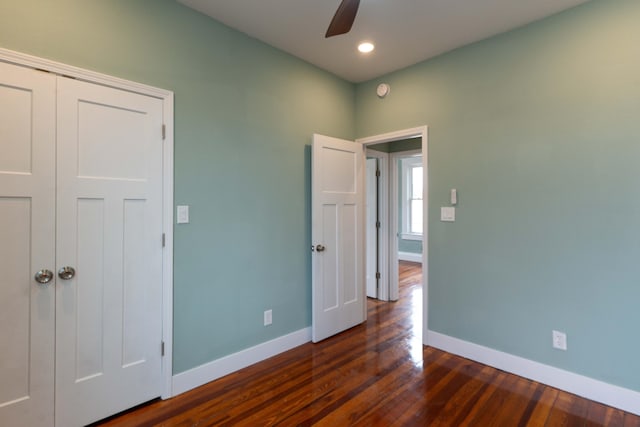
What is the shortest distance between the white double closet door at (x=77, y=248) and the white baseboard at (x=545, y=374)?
249cm

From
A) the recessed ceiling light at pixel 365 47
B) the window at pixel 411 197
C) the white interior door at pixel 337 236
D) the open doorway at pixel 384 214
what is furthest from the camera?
the window at pixel 411 197

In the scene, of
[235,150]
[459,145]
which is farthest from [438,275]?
[235,150]

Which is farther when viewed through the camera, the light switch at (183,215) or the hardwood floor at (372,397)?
the light switch at (183,215)

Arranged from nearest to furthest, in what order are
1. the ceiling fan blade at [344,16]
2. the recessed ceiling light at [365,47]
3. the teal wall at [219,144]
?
the ceiling fan blade at [344,16] < the teal wall at [219,144] < the recessed ceiling light at [365,47]

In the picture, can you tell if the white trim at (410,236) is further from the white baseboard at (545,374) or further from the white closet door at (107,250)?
the white closet door at (107,250)

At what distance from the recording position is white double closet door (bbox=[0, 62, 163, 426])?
1662 mm

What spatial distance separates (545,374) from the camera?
2.37 meters

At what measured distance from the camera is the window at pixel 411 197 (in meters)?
7.57

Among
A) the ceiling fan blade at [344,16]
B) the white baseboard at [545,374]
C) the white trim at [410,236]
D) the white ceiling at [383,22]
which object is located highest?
the white ceiling at [383,22]

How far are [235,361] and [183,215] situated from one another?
128 cm

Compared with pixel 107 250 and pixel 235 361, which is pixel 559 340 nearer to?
pixel 235 361

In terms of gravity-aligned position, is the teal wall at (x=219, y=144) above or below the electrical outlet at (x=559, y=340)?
above

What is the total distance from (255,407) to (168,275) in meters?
1.08

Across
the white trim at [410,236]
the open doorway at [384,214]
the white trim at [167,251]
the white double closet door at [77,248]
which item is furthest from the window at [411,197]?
the white double closet door at [77,248]
